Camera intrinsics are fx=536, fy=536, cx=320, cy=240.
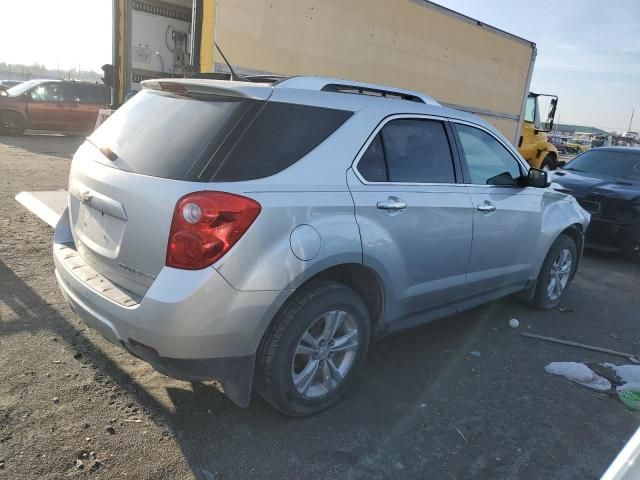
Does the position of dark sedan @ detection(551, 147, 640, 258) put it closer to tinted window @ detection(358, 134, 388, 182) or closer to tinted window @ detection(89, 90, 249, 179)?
tinted window @ detection(358, 134, 388, 182)

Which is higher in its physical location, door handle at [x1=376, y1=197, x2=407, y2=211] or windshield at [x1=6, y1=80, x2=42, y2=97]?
door handle at [x1=376, y1=197, x2=407, y2=211]

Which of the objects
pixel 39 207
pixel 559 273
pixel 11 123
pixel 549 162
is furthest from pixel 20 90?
pixel 559 273

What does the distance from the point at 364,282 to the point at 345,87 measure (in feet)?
4.02

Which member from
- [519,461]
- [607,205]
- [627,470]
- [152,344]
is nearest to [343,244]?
[152,344]

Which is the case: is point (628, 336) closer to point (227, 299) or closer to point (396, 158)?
point (396, 158)

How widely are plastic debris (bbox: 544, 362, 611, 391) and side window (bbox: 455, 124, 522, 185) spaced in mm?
1461

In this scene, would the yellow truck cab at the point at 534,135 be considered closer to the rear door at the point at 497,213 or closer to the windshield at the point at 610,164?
the windshield at the point at 610,164

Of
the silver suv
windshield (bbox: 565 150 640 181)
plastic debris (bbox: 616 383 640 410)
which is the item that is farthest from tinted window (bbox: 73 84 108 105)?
plastic debris (bbox: 616 383 640 410)

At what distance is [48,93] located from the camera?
16734 mm

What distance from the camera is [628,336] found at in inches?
190

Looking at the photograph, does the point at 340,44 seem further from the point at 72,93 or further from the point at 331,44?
the point at 72,93

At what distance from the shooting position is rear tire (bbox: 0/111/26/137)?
15977 mm

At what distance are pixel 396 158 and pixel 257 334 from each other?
A: 1.47 meters

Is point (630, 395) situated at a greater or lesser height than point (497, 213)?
lesser
